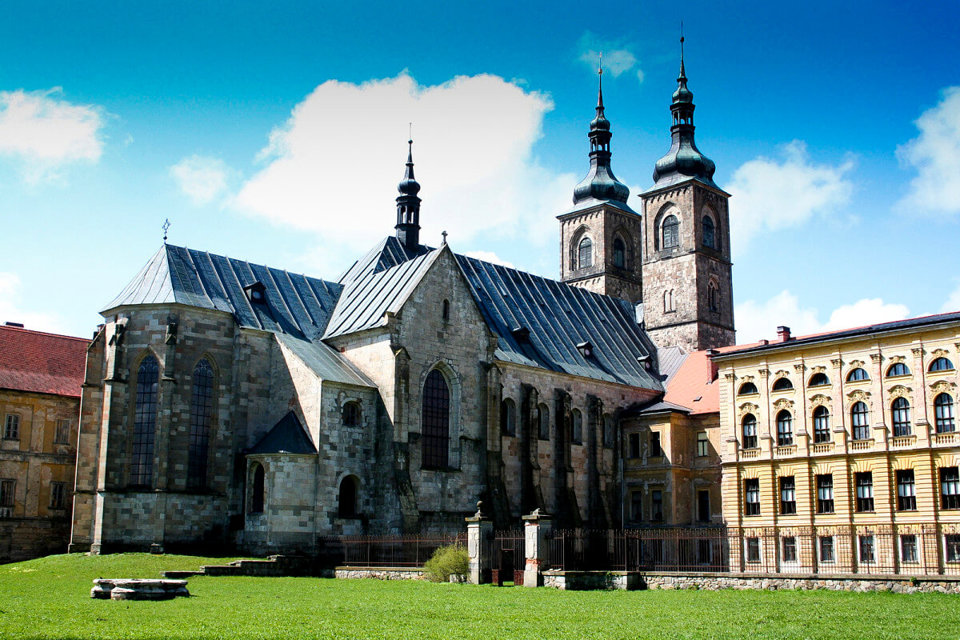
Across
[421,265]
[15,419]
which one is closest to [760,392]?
[421,265]

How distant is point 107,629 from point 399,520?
25871 millimetres

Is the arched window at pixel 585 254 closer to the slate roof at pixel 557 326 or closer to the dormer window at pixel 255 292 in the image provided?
the slate roof at pixel 557 326

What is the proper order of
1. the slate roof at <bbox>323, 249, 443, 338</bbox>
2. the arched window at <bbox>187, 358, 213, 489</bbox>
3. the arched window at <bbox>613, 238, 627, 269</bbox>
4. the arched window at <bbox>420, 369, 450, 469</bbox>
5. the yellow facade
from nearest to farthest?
the arched window at <bbox>187, 358, 213, 489</bbox> < the yellow facade < the arched window at <bbox>420, 369, 450, 469</bbox> < the slate roof at <bbox>323, 249, 443, 338</bbox> < the arched window at <bbox>613, 238, 627, 269</bbox>

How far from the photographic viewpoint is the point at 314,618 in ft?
68.2

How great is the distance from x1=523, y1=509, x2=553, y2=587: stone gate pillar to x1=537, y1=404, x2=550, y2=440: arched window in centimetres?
1969

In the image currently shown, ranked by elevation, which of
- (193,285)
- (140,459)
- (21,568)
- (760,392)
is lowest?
(21,568)

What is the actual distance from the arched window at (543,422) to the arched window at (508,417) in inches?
79.0

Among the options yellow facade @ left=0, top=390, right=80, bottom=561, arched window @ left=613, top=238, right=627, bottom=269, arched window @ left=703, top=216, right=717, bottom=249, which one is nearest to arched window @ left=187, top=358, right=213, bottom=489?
yellow facade @ left=0, top=390, right=80, bottom=561

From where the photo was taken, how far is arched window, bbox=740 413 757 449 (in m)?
47.1

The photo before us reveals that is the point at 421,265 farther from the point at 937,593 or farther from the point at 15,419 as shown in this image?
the point at 937,593

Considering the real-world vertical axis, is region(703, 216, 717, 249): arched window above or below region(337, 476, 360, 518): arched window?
above

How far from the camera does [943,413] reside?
135ft

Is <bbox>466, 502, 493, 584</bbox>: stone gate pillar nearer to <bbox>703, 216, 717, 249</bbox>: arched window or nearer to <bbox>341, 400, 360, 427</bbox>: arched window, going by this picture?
<bbox>341, 400, 360, 427</bbox>: arched window

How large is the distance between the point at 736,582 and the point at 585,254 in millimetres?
45528
